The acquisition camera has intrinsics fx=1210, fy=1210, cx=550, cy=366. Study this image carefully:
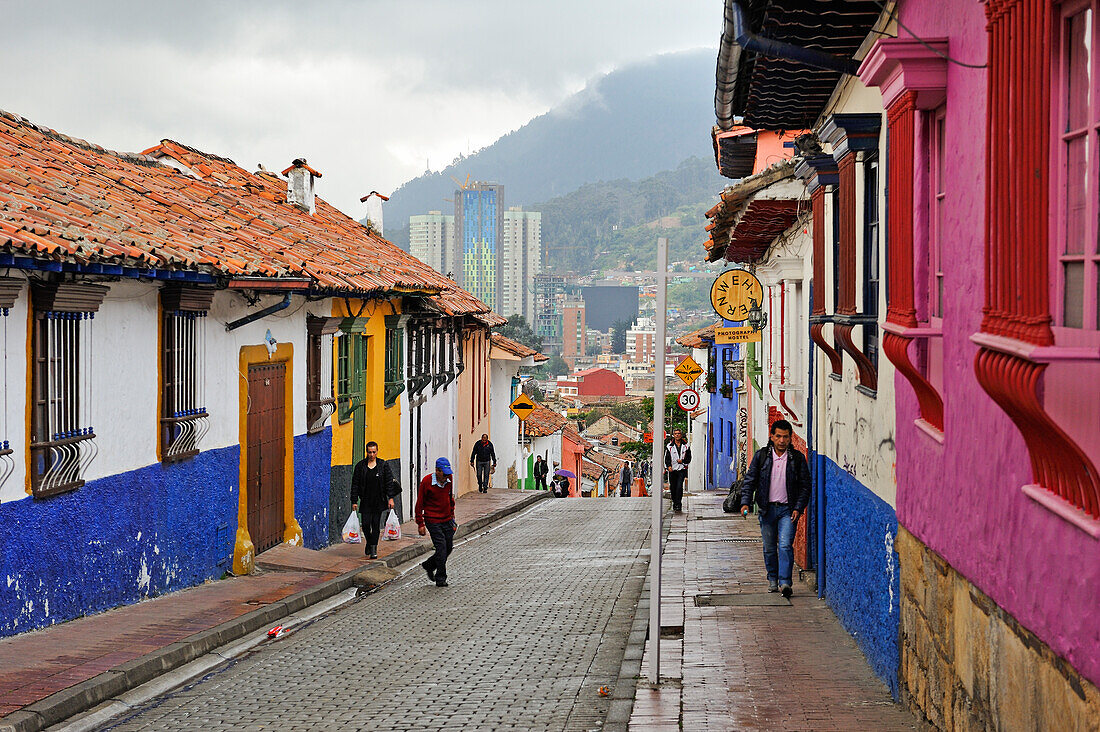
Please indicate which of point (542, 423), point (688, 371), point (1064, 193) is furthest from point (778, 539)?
point (542, 423)

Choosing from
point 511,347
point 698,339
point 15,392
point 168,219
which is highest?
point 168,219

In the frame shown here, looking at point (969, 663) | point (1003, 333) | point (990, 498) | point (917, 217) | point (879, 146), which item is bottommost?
point (969, 663)

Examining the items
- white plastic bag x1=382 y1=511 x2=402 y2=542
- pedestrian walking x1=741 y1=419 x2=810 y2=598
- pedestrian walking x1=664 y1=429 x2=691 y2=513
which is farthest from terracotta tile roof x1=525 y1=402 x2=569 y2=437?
pedestrian walking x1=741 y1=419 x2=810 y2=598

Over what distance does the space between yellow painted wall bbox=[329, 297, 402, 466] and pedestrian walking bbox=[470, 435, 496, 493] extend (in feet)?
25.6

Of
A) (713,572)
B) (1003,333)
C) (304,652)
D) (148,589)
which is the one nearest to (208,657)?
(304,652)

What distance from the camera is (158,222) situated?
13227 mm

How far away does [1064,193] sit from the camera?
13.4 ft

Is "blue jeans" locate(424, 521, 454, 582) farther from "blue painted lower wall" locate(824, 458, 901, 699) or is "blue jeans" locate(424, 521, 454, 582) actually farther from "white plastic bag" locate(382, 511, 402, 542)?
"blue painted lower wall" locate(824, 458, 901, 699)

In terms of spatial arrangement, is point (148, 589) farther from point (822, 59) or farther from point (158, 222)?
point (822, 59)

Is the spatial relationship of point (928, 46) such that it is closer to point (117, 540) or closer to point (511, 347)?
point (117, 540)

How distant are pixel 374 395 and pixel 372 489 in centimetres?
557

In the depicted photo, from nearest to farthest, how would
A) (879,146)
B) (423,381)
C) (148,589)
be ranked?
(879,146)
(148,589)
(423,381)

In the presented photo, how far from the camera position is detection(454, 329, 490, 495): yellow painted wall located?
105ft

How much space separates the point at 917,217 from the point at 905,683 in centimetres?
277
